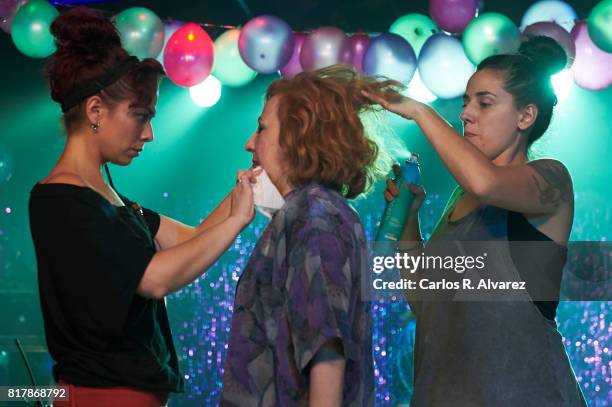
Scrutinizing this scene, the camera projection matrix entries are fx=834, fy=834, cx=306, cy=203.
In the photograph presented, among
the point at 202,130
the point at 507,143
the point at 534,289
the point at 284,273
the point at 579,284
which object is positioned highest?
the point at 202,130

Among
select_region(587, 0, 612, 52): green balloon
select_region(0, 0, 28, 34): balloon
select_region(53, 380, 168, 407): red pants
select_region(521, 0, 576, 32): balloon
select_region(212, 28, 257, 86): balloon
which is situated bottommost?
select_region(53, 380, 168, 407): red pants

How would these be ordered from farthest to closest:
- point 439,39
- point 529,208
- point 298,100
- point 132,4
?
point 132,4 → point 439,39 → point 529,208 → point 298,100

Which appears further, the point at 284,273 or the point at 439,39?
the point at 439,39

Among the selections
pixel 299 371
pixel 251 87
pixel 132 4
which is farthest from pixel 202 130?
pixel 299 371

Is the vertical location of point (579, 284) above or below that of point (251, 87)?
below

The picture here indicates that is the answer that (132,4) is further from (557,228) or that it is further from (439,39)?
(557,228)

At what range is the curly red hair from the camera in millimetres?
1546

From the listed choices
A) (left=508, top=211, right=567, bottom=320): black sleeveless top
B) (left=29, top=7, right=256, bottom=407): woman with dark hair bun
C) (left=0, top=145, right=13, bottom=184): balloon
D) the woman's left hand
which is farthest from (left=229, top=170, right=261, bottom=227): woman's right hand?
(left=0, top=145, right=13, bottom=184): balloon

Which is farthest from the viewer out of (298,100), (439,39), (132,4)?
(132,4)

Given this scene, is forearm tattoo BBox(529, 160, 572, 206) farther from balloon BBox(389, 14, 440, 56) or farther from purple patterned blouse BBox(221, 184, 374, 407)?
balloon BBox(389, 14, 440, 56)

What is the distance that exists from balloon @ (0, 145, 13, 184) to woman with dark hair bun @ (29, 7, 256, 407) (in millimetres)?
2547

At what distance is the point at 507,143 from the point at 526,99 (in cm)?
10

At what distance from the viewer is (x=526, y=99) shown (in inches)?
71.0

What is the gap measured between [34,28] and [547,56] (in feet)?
7.39
